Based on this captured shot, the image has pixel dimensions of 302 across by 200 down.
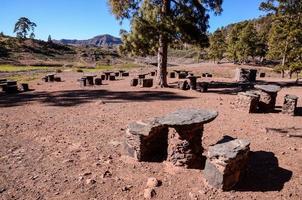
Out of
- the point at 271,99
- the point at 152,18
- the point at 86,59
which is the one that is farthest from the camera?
the point at 86,59

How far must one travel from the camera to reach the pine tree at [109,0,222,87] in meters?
20.1

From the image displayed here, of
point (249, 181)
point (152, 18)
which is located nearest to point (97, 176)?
point (249, 181)

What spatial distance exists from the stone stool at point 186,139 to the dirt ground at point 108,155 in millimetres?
275

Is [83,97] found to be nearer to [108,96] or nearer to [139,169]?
[108,96]

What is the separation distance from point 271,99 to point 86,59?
230ft

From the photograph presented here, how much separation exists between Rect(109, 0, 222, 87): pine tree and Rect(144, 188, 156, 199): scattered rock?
49.7 ft

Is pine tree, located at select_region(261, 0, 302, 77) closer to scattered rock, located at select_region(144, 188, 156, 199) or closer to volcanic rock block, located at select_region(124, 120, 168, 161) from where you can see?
volcanic rock block, located at select_region(124, 120, 168, 161)

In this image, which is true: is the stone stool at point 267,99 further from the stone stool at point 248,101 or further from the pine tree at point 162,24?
the pine tree at point 162,24

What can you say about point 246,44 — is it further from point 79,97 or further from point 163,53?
point 79,97

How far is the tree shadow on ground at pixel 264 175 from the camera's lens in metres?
6.50

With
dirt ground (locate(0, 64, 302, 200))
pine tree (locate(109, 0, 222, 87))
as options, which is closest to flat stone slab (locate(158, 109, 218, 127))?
dirt ground (locate(0, 64, 302, 200))

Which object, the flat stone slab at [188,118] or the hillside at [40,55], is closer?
the flat stone slab at [188,118]

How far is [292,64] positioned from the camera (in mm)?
20688

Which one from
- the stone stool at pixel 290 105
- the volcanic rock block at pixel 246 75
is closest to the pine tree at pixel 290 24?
the volcanic rock block at pixel 246 75
